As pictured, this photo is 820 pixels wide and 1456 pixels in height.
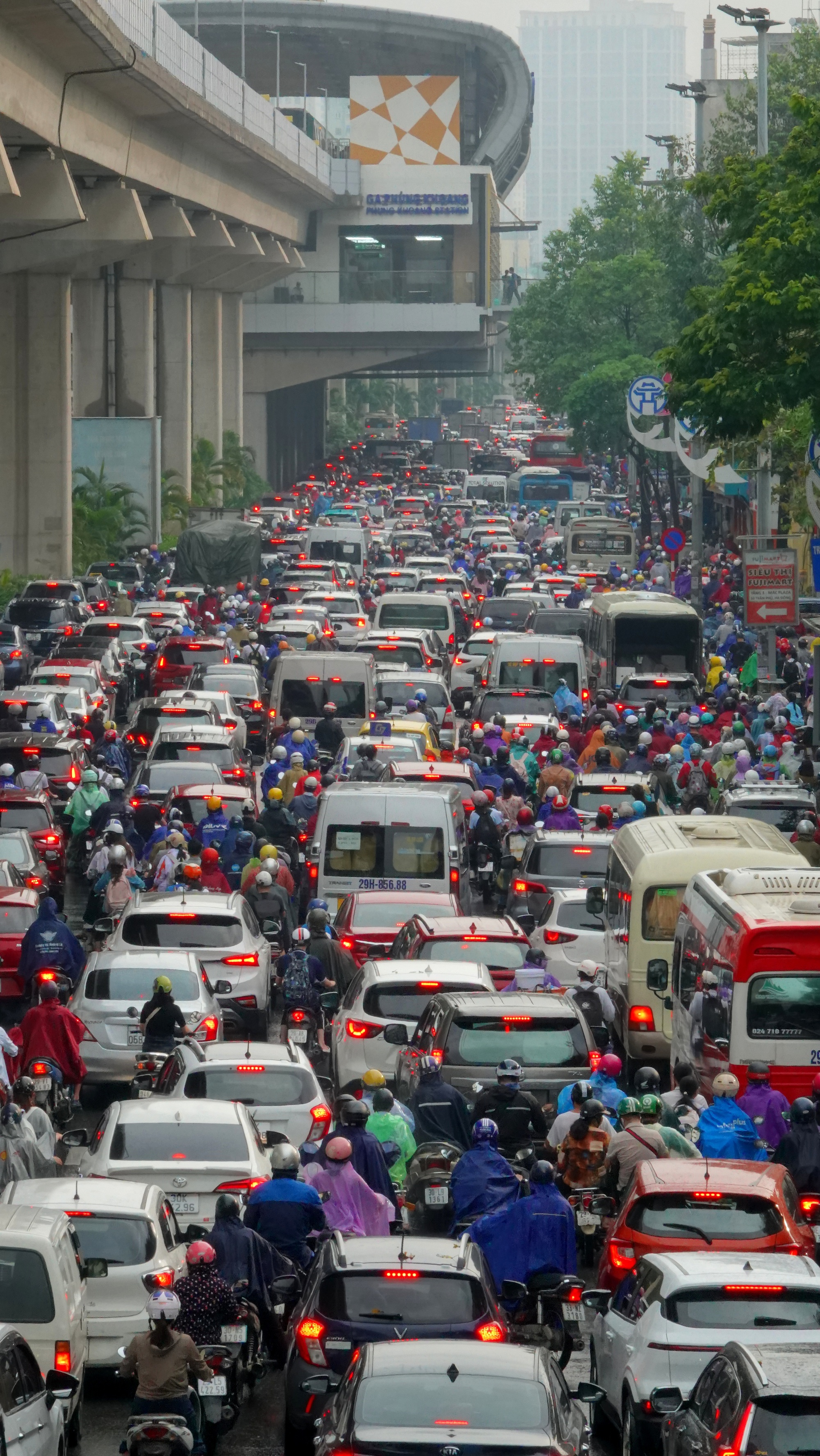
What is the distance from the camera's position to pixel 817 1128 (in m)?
14.3

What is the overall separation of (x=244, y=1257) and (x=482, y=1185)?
154cm

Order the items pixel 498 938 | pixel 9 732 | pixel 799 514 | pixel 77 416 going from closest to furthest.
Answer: pixel 498 938, pixel 9 732, pixel 799 514, pixel 77 416

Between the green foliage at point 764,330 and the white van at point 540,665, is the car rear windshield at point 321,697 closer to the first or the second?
the white van at point 540,665

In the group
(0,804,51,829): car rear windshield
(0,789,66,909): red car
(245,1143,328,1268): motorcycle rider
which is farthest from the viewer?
(0,804,51,829): car rear windshield

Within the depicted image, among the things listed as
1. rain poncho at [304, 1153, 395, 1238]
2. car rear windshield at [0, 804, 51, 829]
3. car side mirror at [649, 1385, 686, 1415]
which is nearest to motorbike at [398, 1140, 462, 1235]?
rain poncho at [304, 1153, 395, 1238]

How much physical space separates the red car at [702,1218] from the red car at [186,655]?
2724 cm

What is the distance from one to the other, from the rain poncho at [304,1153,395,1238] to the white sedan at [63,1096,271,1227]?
Result: 2.16 feet

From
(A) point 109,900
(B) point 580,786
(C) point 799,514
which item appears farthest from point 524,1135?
(C) point 799,514

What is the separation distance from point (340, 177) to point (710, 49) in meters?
55.6

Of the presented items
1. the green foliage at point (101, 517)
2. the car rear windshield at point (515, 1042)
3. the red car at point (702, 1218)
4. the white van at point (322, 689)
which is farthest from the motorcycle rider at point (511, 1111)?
the green foliage at point (101, 517)

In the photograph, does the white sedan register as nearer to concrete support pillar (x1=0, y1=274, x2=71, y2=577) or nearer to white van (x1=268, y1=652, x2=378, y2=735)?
white van (x1=268, y1=652, x2=378, y2=735)

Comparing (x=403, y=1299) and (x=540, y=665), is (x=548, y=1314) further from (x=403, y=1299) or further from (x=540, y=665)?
→ (x=540, y=665)

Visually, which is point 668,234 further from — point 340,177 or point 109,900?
point 109,900

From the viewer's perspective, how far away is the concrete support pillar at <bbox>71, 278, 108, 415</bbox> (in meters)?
71.8
